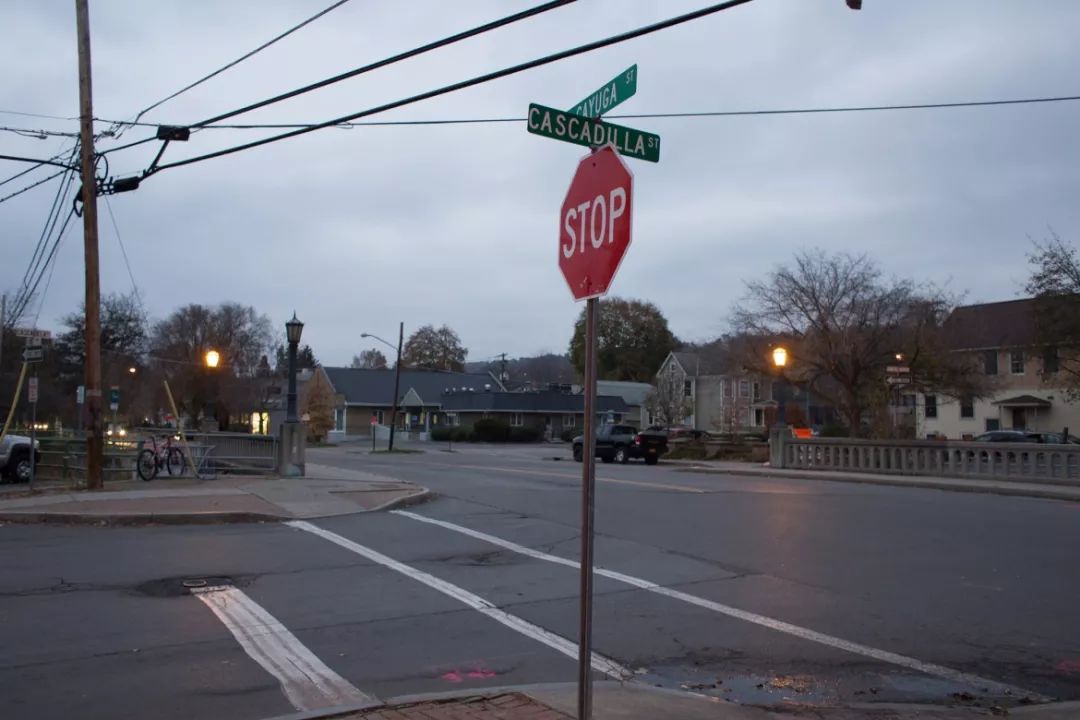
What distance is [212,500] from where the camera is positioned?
53.5 ft

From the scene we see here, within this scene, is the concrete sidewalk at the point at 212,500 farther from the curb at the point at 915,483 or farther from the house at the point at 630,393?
the house at the point at 630,393

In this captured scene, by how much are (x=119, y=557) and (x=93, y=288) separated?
8.28m

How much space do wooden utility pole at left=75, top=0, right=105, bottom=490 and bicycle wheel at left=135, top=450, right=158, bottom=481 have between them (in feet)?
8.41

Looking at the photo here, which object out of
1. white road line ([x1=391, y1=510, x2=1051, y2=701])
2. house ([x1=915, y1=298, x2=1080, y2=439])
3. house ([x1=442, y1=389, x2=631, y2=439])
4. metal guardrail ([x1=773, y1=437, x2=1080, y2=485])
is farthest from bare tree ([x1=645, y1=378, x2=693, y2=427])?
white road line ([x1=391, y1=510, x2=1051, y2=701])

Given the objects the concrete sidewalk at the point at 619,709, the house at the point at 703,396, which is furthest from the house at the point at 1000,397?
the concrete sidewalk at the point at 619,709

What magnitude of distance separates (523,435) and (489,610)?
62.2 meters

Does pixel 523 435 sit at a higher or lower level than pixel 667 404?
lower

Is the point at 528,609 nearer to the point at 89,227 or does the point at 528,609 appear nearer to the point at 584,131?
the point at 584,131

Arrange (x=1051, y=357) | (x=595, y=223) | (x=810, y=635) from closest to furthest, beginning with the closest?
(x=595, y=223)
(x=810, y=635)
(x=1051, y=357)

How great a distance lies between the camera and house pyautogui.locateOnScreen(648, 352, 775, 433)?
6378cm

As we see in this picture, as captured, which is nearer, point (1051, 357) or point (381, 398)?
point (1051, 357)

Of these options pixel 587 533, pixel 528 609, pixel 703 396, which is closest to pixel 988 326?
pixel 703 396

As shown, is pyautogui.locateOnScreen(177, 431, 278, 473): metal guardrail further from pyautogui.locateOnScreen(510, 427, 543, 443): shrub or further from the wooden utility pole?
pyautogui.locateOnScreen(510, 427, 543, 443): shrub

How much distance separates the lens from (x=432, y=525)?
14664 mm
